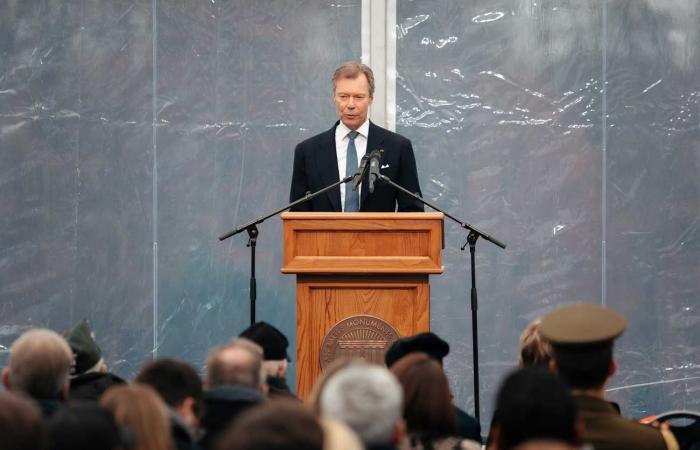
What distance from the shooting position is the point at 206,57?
8.76m

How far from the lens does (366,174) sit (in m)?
6.86

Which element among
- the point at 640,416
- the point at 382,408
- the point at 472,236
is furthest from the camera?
the point at 640,416

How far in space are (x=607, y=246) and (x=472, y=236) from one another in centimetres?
230

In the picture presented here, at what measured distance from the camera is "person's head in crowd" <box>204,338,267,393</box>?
4.33 m

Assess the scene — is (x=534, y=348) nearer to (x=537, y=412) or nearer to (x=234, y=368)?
(x=234, y=368)

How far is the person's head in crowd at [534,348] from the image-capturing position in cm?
505

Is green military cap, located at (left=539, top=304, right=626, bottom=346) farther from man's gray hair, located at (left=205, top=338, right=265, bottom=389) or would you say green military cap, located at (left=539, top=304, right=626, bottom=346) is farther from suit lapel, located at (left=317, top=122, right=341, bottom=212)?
suit lapel, located at (left=317, top=122, right=341, bottom=212)

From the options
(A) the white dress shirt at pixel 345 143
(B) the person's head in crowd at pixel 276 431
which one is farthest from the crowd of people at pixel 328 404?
(A) the white dress shirt at pixel 345 143

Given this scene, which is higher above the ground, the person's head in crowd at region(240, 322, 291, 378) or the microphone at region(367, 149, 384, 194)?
the microphone at region(367, 149, 384, 194)

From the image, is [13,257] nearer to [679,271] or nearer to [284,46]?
[284,46]

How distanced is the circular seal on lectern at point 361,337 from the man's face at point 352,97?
1308mm

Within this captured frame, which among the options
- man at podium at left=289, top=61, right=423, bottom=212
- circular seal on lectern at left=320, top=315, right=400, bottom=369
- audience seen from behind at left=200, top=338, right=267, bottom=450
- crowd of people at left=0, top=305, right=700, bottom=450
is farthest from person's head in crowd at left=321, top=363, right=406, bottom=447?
man at podium at left=289, top=61, right=423, bottom=212

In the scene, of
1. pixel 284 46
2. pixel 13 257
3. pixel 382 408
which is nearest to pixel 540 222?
pixel 284 46

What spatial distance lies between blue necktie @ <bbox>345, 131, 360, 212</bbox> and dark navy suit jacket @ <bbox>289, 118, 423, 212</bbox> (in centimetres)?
4
